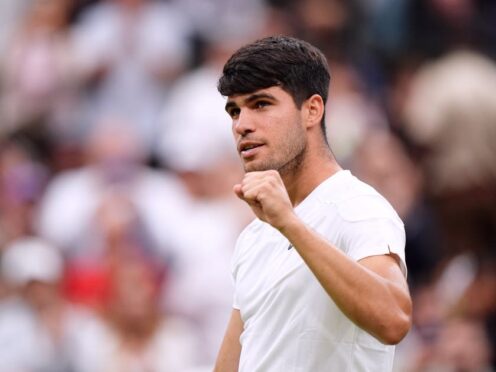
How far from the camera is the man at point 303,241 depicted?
134 inches

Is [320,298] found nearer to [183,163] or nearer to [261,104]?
[261,104]

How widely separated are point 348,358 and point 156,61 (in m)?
6.16

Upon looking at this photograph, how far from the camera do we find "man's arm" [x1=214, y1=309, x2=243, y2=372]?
420cm

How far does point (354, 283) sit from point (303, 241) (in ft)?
0.60

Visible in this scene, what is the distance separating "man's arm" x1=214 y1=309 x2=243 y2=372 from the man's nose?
0.66 m

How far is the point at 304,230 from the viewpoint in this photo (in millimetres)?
3441

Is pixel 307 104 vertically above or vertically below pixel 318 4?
below

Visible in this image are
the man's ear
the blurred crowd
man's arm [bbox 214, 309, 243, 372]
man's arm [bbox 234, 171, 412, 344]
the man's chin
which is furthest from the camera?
the blurred crowd

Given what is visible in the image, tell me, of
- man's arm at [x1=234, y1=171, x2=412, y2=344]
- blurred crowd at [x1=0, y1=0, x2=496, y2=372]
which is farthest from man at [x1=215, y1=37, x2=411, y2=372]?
blurred crowd at [x1=0, y1=0, x2=496, y2=372]

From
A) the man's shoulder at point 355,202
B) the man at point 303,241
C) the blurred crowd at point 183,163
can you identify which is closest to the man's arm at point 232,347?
the man at point 303,241

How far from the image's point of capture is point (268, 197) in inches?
138

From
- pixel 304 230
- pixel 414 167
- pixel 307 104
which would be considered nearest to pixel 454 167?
pixel 414 167

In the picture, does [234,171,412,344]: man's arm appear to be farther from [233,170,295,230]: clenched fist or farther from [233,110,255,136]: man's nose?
[233,110,255,136]: man's nose

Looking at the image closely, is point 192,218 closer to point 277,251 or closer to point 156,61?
point 156,61
